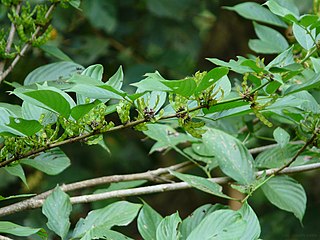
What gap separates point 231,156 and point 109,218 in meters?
0.28

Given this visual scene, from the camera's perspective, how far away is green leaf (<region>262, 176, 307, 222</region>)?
111 centimetres

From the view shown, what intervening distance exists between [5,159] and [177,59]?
5.28 ft

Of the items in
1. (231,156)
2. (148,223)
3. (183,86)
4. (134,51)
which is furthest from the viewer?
(134,51)

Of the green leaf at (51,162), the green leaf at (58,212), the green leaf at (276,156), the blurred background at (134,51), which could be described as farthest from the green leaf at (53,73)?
the blurred background at (134,51)

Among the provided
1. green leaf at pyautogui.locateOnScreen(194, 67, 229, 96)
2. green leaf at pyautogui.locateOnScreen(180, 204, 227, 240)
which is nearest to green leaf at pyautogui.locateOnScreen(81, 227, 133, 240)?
green leaf at pyautogui.locateOnScreen(180, 204, 227, 240)

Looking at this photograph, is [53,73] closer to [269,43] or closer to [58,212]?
[58,212]

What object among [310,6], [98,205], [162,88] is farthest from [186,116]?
[310,6]

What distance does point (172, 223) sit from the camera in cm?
81

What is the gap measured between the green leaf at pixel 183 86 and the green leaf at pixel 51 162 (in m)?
0.40

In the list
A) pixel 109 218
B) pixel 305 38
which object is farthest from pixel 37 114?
pixel 305 38

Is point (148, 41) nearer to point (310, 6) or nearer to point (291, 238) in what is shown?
point (310, 6)

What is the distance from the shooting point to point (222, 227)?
2.51 ft

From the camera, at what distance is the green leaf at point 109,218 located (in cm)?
89

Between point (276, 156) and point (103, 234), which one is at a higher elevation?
point (103, 234)
